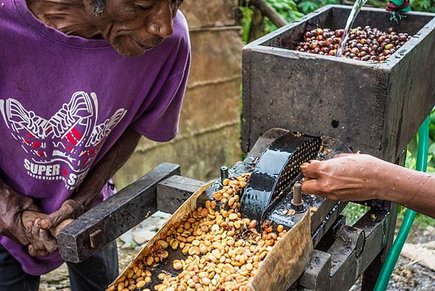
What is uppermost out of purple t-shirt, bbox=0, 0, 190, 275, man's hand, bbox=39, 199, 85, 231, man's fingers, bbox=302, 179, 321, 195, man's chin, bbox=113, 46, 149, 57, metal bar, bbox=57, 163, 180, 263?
man's chin, bbox=113, 46, 149, 57

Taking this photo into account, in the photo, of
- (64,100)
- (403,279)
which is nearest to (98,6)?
(64,100)

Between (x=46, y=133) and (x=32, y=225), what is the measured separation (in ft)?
1.01

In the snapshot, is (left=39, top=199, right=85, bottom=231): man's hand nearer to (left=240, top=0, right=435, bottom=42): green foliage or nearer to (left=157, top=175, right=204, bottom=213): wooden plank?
(left=157, top=175, right=204, bottom=213): wooden plank

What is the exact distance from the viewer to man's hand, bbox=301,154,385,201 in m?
1.82

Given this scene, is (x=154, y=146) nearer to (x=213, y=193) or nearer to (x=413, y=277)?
(x=413, y=277)

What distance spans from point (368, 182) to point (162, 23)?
0.77 metres

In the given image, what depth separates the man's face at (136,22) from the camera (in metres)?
1.68

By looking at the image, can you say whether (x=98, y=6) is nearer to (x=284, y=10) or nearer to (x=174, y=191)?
(x=174, y=191)

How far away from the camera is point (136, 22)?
67.6 inches

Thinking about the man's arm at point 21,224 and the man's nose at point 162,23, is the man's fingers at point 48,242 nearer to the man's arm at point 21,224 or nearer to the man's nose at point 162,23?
the man's arm at point 21,224

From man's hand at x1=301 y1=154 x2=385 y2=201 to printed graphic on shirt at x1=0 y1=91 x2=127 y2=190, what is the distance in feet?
2.34

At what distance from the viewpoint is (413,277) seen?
3.64m

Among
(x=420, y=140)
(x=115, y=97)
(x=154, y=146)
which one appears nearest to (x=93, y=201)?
(x=115, y=97)

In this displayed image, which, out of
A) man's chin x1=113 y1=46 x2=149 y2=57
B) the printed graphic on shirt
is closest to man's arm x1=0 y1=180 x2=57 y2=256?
the printed graphic on shirt
